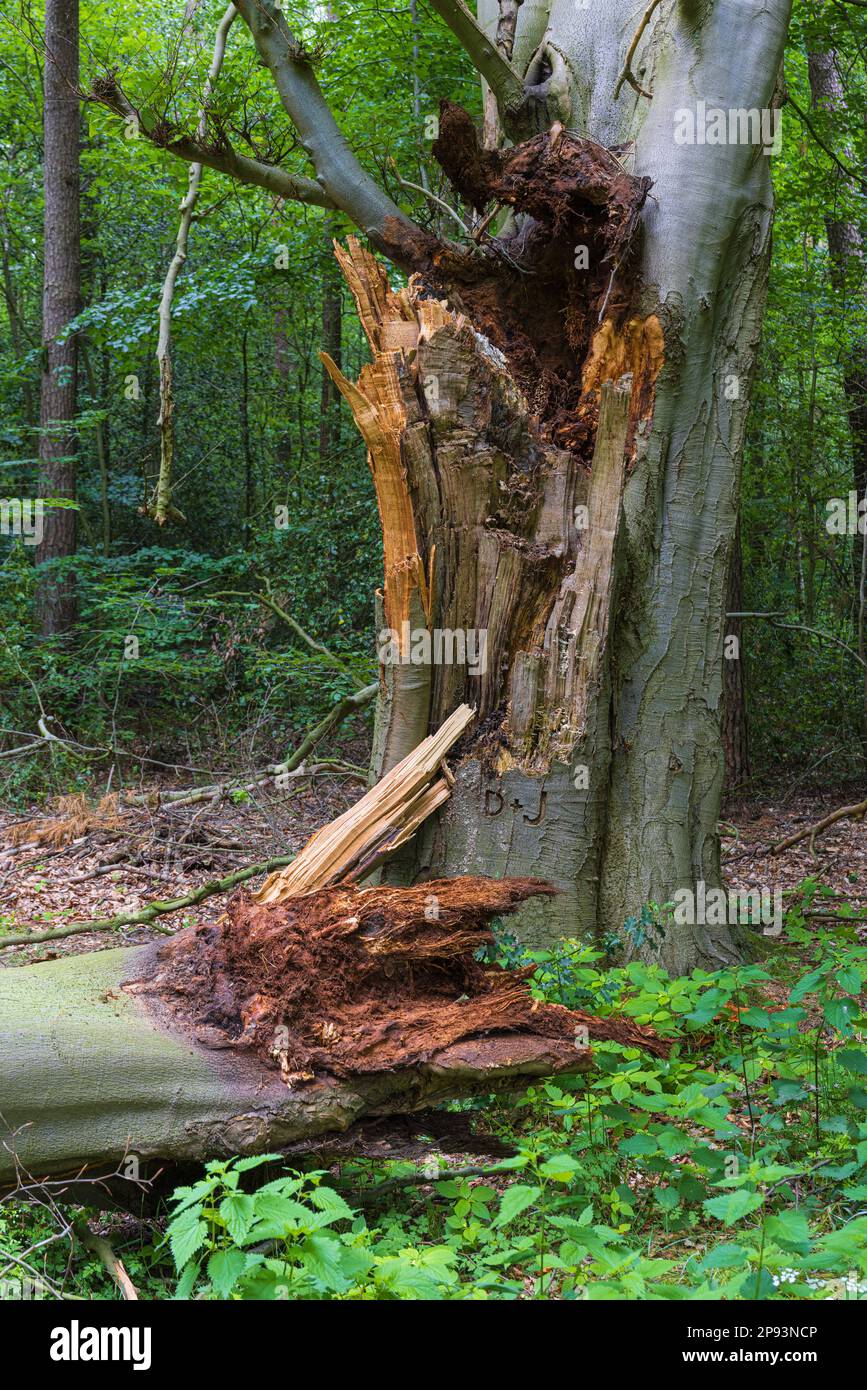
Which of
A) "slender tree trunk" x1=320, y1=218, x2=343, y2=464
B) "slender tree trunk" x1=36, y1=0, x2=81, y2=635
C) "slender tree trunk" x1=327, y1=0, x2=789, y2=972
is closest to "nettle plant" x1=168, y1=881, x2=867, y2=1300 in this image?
"slender tree trunk" x1=327, y1=0, x2=789, y2=972

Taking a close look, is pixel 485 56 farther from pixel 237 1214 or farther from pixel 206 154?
pixel 237 1214

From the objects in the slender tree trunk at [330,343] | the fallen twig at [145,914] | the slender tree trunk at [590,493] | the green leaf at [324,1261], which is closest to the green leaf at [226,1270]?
the green leaf at [324,1261]

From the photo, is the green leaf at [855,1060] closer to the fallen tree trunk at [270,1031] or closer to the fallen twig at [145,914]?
the fallen tree trunk at [270,1031]

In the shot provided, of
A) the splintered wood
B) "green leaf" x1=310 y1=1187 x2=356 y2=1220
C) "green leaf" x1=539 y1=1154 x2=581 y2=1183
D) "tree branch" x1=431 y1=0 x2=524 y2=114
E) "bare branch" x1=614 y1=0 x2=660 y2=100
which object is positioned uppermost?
"tree branch" x1=431 y1=0 x2=524 y2=114

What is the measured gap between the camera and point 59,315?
13125 millimetres

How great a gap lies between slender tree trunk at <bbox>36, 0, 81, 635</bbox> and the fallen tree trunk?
975cm

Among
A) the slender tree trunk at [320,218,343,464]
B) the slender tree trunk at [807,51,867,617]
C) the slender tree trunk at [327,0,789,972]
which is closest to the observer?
the slender tree trunk at [327,0,789,972]

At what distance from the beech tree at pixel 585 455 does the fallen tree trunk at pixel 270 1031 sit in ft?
3.20

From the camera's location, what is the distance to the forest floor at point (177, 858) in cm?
660

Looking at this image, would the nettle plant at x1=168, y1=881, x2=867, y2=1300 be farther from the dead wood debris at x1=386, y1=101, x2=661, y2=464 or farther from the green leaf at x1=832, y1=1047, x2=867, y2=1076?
the dead wood debris at x1=386, y1=101, x2=661, y2=464

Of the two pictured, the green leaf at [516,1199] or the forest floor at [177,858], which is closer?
the green leaf at [516,1199]

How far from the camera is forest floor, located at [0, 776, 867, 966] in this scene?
6.60 meters

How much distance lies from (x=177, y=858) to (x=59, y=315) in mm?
8467
